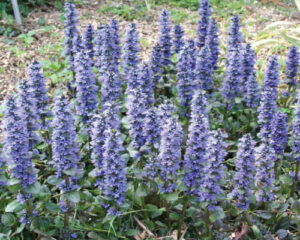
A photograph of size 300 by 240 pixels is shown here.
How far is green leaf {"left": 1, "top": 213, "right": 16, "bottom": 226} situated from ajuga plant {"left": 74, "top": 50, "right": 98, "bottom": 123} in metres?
1.48

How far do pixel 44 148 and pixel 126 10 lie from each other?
622 centimetres

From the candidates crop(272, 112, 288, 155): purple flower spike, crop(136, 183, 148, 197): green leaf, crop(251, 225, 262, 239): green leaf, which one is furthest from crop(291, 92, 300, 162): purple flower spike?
crop(136, 183, 148, 197): green leaf

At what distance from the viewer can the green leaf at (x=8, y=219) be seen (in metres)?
4.27

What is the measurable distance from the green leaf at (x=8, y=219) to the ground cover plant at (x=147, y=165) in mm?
11

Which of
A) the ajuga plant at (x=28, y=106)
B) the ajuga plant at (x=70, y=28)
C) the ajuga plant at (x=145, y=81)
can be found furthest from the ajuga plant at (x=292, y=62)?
the ajuga plant at (x=28, y=106)

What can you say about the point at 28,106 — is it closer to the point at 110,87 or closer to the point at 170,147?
the point at 110,87

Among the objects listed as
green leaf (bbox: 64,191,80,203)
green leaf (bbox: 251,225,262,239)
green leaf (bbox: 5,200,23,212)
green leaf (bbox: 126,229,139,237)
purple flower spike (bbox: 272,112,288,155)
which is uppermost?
Answer: purple flower spike (bbox: 272,112,288,155)

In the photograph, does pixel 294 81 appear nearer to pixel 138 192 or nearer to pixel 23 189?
pixel 138 192

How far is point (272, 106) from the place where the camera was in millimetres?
5094

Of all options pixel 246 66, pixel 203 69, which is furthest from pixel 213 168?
pixel 246 66

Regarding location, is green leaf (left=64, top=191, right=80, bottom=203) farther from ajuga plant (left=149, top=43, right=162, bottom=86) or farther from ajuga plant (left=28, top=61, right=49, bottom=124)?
ajuga plant (left=149, top=43, right=162, bottom=86)

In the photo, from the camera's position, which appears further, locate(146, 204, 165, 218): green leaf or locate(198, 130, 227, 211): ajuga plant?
locate(146, 204, 165, 218): green leaf

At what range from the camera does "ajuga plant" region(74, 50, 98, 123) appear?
5.02 metres

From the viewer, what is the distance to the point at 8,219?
4.29 metres
